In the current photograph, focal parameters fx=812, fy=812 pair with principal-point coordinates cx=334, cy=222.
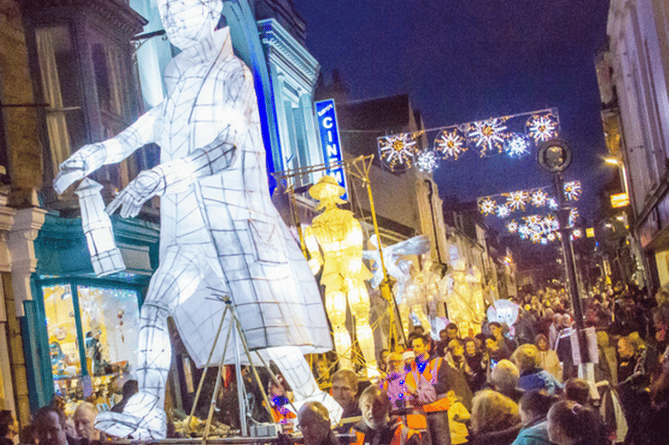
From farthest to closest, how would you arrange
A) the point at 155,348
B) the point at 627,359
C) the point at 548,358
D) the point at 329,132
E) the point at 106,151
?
the point at 329,132 < the point at 548,358 < the point at 627,359 < the point at 106,151 < the point at 155,348

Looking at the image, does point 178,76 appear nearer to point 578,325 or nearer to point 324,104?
point 578,325

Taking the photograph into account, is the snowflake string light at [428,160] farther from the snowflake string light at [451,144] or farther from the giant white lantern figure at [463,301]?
the giant white lantern figure at [463,301]

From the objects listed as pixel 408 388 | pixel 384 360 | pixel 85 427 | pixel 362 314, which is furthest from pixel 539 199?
pixel 85 427

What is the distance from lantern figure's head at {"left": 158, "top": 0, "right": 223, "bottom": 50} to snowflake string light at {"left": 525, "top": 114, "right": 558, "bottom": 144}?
47.0ft

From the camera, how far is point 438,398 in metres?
6.48

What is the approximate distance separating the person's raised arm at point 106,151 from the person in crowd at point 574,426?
137 inches

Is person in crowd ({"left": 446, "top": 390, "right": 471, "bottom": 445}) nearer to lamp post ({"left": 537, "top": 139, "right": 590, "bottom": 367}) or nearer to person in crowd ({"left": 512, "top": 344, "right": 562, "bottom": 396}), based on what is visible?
person in crowd ({"left": 512, "top": 344, "right": 562, "bottom": 396})

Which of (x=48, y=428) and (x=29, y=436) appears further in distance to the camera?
(x=29, y=436)

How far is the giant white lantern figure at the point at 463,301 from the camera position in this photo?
2331cm

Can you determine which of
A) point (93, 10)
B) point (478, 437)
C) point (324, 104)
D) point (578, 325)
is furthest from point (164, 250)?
point (324, 104)

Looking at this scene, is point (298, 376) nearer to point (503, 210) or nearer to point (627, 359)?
point (627, 359)

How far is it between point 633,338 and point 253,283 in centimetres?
438

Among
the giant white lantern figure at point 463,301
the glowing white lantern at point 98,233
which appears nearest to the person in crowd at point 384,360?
the glowing white lantern at point 98,233

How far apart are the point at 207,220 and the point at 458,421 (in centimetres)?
333
